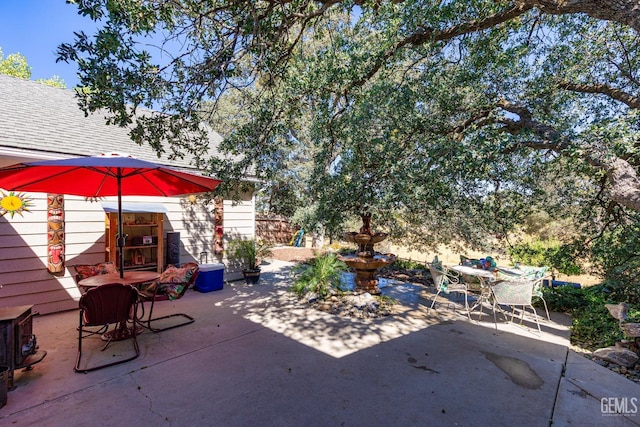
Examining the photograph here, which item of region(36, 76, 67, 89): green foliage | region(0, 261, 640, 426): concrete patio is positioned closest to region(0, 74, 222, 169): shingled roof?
region(0, 261, 640, 426): concrete patio

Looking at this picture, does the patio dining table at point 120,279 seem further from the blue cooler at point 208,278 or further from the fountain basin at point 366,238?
the fountain basin at point 366,238

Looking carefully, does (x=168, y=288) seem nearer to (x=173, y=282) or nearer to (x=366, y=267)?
(x=173, y=282)

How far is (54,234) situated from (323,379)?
206 inches

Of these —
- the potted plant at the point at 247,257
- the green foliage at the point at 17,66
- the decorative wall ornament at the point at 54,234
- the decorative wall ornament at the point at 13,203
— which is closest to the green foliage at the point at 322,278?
the potted plant at the point at 247,257

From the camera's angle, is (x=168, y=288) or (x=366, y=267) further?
(x=366, y=267)

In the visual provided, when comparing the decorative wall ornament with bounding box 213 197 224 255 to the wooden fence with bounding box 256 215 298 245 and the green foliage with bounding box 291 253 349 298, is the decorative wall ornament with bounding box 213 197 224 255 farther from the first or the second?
the wooden fence with bounding box 256 215 298 245

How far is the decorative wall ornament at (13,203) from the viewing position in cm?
473

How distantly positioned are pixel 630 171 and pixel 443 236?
5534mm

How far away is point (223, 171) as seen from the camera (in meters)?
5.37

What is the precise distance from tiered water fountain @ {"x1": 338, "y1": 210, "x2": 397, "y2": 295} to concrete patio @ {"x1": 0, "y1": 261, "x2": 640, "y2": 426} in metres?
1.39

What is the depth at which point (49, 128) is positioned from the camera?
5738 mm

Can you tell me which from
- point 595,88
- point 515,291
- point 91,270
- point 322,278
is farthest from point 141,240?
point 595,88

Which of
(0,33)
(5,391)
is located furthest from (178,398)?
(0,33)

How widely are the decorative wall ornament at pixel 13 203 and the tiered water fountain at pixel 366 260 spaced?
5.68 meters
